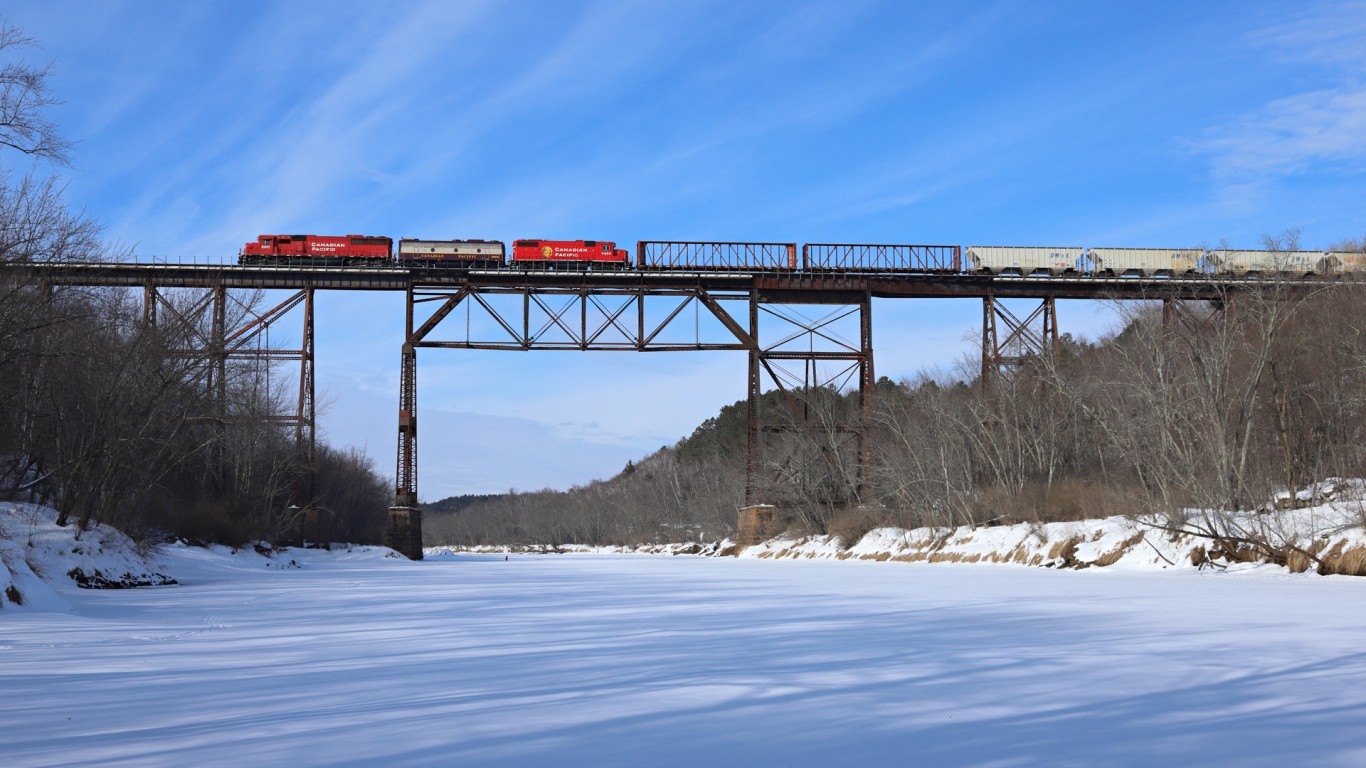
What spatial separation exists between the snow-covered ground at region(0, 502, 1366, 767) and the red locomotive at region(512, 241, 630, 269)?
28352 millimetres

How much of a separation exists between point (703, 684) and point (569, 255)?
35.3 m

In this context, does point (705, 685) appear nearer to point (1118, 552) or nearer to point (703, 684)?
point (703, 684)

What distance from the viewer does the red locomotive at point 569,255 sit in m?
40.3

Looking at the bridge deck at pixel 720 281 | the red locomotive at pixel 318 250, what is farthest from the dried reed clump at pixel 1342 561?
the red locomotive at pixel 318 250

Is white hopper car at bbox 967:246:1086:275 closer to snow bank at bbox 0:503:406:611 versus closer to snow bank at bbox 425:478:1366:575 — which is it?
snow bank at bbox 425:478:1366:575

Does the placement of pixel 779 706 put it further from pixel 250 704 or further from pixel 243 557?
pixel 243 557

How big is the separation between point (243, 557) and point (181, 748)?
100ft

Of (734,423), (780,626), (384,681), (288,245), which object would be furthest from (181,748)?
(734,423)

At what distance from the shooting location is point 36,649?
849 cm

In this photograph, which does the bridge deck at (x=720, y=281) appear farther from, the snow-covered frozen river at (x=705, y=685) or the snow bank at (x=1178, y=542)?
the snow-covered frozen river at (x=705, y=685)

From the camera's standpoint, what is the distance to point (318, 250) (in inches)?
1593

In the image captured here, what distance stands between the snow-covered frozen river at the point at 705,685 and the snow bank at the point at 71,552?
499cm

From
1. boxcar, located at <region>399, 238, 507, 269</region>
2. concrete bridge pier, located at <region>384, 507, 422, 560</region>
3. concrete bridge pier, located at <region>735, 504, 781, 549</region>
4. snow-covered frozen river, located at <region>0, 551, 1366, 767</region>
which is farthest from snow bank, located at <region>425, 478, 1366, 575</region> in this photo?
boxcar, located at <region>399, 238, 507, 269</region>

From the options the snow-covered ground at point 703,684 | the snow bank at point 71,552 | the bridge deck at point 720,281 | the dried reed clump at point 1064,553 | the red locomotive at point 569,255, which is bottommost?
the dried reed clump at point 1064,553
